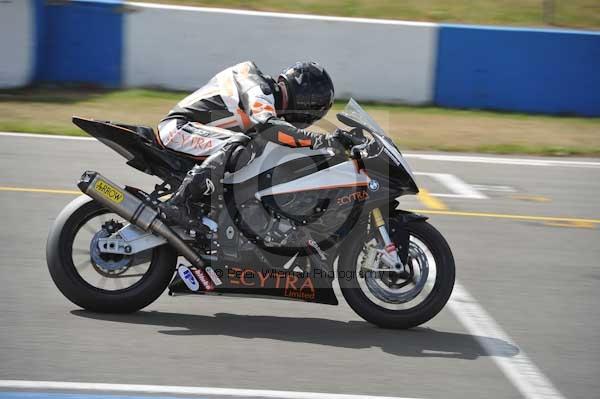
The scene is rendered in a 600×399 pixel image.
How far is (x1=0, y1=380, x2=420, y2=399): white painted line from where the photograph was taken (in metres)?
4.96

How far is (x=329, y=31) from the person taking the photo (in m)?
14.0

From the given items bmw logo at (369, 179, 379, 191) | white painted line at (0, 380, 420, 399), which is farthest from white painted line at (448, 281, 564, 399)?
bmw logo at (369, 179, 379, 191)

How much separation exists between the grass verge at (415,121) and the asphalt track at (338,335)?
3.69 meters

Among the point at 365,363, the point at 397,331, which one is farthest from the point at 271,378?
the point at 397,331

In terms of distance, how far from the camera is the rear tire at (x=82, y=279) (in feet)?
19.9

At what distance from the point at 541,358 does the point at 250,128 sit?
2.34m

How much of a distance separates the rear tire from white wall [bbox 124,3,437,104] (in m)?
8.24

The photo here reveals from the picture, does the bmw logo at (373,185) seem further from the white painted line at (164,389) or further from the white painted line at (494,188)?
the white painted line at (494,188)

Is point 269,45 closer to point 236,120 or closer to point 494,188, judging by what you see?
point 494,188

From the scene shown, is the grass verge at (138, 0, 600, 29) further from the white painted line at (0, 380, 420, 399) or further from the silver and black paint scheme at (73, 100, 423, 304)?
the white painted line at (0, 380, 420, 399)

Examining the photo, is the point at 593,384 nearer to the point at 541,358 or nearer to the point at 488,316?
the point at 541,358

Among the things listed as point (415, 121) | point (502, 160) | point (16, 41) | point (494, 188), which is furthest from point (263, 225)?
point (16, 41)

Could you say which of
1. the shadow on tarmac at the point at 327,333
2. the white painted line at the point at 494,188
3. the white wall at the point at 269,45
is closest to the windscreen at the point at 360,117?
the shadow on tarmac at the point at 327,333

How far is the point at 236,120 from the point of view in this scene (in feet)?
20.4
